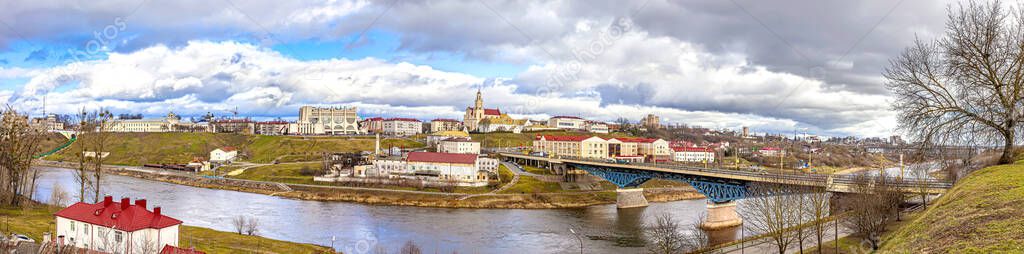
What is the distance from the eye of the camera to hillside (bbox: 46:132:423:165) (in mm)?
113144

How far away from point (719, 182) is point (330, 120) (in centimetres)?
12189

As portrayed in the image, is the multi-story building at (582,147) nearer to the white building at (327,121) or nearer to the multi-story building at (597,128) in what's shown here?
the multi-story building at (597,128)

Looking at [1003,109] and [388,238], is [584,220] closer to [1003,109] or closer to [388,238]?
[388,238]

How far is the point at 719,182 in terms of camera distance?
4900 centimetres

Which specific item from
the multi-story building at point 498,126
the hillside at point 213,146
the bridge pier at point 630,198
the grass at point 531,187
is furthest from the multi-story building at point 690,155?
the multi-story building at point 498,126

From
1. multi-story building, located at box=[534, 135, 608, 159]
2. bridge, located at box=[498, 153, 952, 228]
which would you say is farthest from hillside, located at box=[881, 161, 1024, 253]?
multi-story building, located at box=[534, 135, 608, 159]

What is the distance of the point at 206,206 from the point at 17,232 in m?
31.8

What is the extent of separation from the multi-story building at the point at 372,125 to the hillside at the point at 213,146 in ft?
92.3

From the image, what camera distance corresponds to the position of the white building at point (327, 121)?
5930 inches

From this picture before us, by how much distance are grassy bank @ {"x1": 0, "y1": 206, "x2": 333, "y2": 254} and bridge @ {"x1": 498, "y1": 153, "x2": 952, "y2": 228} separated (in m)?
29.3

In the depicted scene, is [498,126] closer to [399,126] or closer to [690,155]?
[399,126]

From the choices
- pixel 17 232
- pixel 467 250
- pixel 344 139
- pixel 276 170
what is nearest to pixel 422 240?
pixel 467 250

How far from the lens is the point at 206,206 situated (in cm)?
5966

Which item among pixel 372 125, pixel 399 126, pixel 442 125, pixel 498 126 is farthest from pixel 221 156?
pixel 442 125
